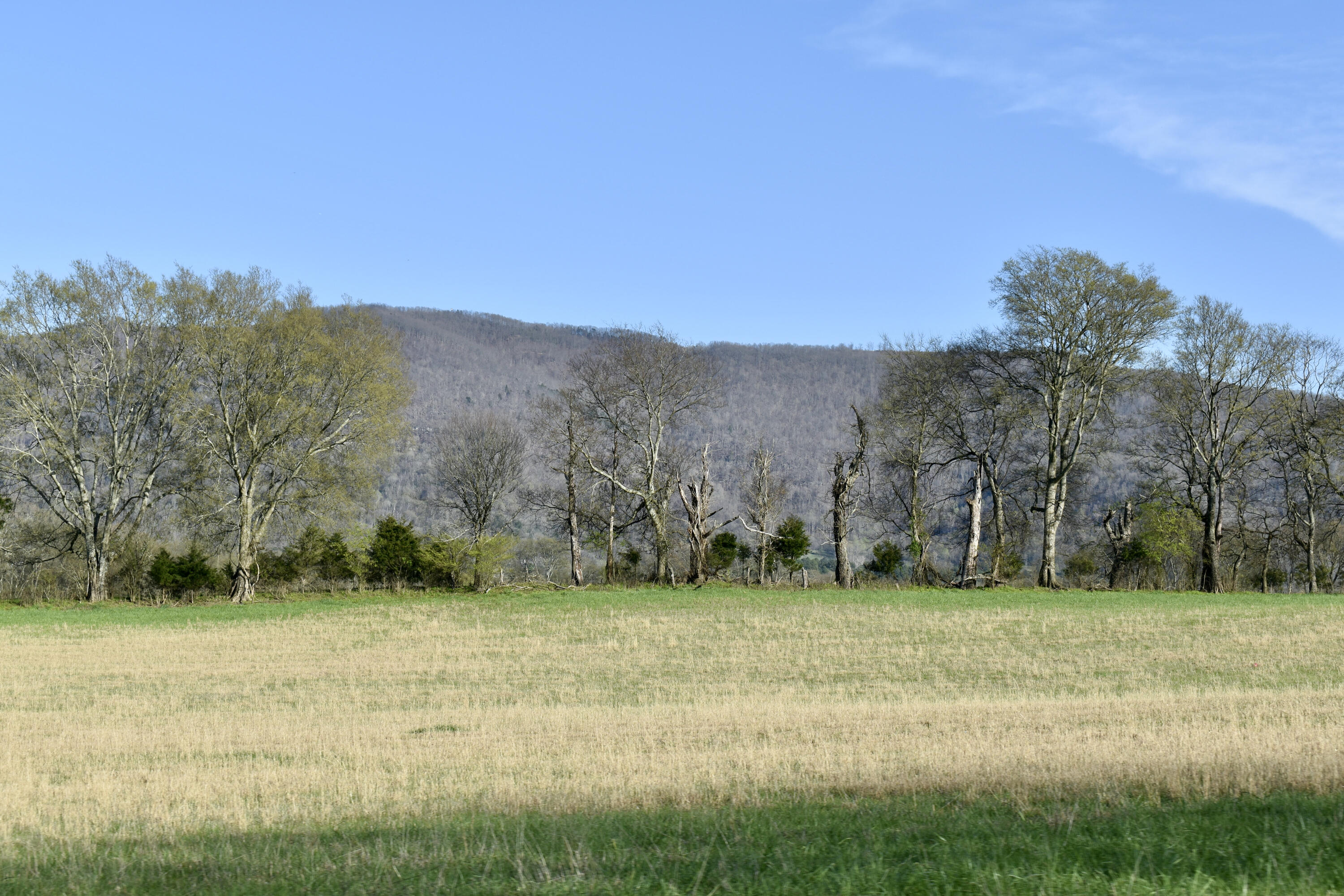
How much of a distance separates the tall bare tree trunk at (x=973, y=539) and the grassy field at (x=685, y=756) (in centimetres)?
1328

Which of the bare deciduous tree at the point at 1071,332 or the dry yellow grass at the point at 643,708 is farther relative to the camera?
the bare deciduous tree at the point at 1071,332

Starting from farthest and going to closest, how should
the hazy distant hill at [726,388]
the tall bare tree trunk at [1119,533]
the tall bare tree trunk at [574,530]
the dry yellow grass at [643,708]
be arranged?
the hazy distant hill at [726,388], the tall bare tree trunk at [1119,533], the tall bare tree trunk at [574,530], the dry yellow grass at [643,708]

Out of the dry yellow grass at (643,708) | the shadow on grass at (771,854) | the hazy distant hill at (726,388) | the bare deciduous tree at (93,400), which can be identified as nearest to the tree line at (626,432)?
the bare deciduous tree at (93,400)

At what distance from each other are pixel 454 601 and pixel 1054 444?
1010 inches

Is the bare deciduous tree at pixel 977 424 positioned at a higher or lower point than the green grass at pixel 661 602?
higher

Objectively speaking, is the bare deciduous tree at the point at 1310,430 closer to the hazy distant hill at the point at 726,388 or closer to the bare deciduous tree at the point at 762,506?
the bare deciduous tree at the point at 762,506

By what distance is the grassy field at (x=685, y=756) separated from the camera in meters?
6.14

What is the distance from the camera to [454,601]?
38656mm

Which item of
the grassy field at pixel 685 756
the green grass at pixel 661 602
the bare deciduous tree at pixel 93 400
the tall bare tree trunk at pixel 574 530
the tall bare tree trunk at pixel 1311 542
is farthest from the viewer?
the tall bare tree trunk at pixel 574 530

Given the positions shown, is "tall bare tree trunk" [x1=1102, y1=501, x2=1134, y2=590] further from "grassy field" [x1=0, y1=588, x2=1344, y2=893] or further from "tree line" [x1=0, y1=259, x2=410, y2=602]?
"tree line" [x1=0, y1=259, x2=410, y2=602]

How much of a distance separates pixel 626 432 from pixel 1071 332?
20055 millimetres

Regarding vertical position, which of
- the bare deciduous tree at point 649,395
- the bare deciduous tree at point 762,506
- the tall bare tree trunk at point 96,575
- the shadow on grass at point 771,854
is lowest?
the tall bare tree trunk at point 96,575

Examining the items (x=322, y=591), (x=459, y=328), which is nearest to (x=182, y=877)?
(x=322, y=591)

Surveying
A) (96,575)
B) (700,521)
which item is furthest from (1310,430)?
(96,575)
